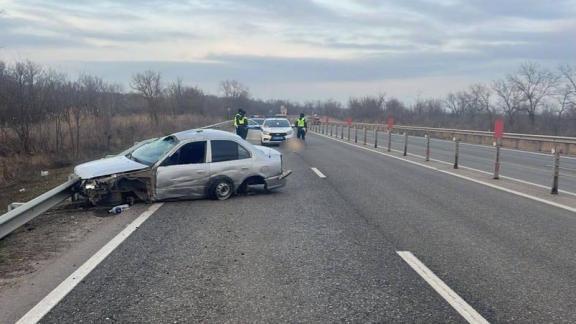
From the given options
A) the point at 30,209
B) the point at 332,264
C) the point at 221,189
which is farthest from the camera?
the point at 221,189

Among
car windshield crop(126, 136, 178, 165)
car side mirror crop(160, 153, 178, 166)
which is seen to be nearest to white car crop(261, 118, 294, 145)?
car windshield crop(126, 136, 178, 165)

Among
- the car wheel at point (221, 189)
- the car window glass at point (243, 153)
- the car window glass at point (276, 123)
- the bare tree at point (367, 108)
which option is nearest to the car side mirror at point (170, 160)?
the car wheel at point (221, 189)

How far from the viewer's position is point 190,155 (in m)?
10.7

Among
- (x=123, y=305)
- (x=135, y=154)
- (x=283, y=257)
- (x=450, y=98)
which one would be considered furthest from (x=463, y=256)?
(x=450, y=98)

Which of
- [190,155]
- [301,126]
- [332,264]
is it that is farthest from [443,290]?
[301,126]

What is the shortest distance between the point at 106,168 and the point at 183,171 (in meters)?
1.45

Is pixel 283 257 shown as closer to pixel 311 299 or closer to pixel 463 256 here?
pixel 311 299

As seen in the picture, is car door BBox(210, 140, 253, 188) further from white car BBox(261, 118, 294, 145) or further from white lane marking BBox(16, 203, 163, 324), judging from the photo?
white car BBox(261, 118, 294, 145)

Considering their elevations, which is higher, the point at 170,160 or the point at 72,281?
the point at 170,160

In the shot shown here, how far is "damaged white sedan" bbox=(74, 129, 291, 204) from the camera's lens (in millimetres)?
9734

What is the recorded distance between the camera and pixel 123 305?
16.0 feet

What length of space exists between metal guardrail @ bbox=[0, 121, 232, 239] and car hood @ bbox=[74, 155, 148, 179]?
0.82 ft

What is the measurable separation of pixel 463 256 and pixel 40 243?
571cm

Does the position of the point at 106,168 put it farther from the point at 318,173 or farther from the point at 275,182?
the point at 318,173
